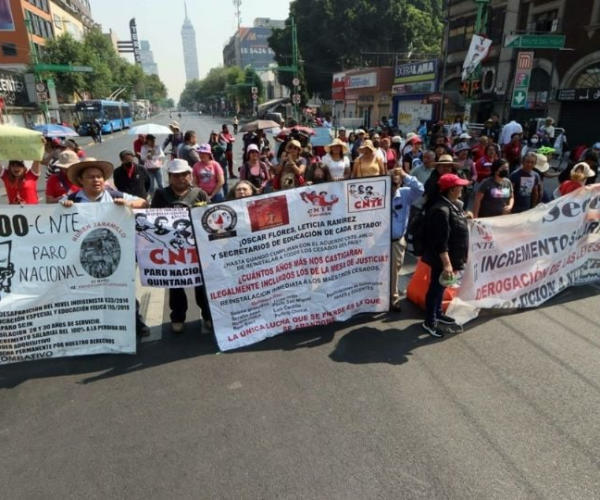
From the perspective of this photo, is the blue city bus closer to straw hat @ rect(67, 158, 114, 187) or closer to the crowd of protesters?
the crowd of protesters

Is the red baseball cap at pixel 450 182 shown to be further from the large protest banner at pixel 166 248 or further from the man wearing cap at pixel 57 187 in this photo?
the man wearing cap at pixel 57 187

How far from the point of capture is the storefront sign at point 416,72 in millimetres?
32375

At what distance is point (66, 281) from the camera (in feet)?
12.8

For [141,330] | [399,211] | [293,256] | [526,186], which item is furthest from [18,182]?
[526,186]

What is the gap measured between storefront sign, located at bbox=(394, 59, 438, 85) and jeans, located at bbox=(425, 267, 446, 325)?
3201 centimetres

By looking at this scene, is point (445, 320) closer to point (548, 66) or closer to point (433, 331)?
point (433, 331)

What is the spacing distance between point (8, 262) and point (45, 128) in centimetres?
1184

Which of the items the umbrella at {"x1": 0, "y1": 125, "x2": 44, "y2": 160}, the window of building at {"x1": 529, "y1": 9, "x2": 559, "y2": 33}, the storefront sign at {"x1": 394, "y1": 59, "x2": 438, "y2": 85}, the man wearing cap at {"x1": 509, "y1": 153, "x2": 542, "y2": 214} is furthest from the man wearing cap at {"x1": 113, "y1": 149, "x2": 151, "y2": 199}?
the storefront sign at {"x1": 394, "y1": 59, "x2": 438, "y2": 85}

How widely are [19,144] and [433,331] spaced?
479 centimetres

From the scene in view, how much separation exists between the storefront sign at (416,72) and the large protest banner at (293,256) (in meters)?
31.9

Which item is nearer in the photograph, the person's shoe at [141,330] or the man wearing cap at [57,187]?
the person's shoe at [141,330]

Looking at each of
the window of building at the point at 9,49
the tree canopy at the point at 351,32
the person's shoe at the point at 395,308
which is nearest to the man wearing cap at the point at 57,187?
the person's shoe at the point at 395,308

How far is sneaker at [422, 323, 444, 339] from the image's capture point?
4355 millimetres

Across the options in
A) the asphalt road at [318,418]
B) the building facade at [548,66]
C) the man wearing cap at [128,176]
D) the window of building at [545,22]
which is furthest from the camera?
the window of building at [545,22]
